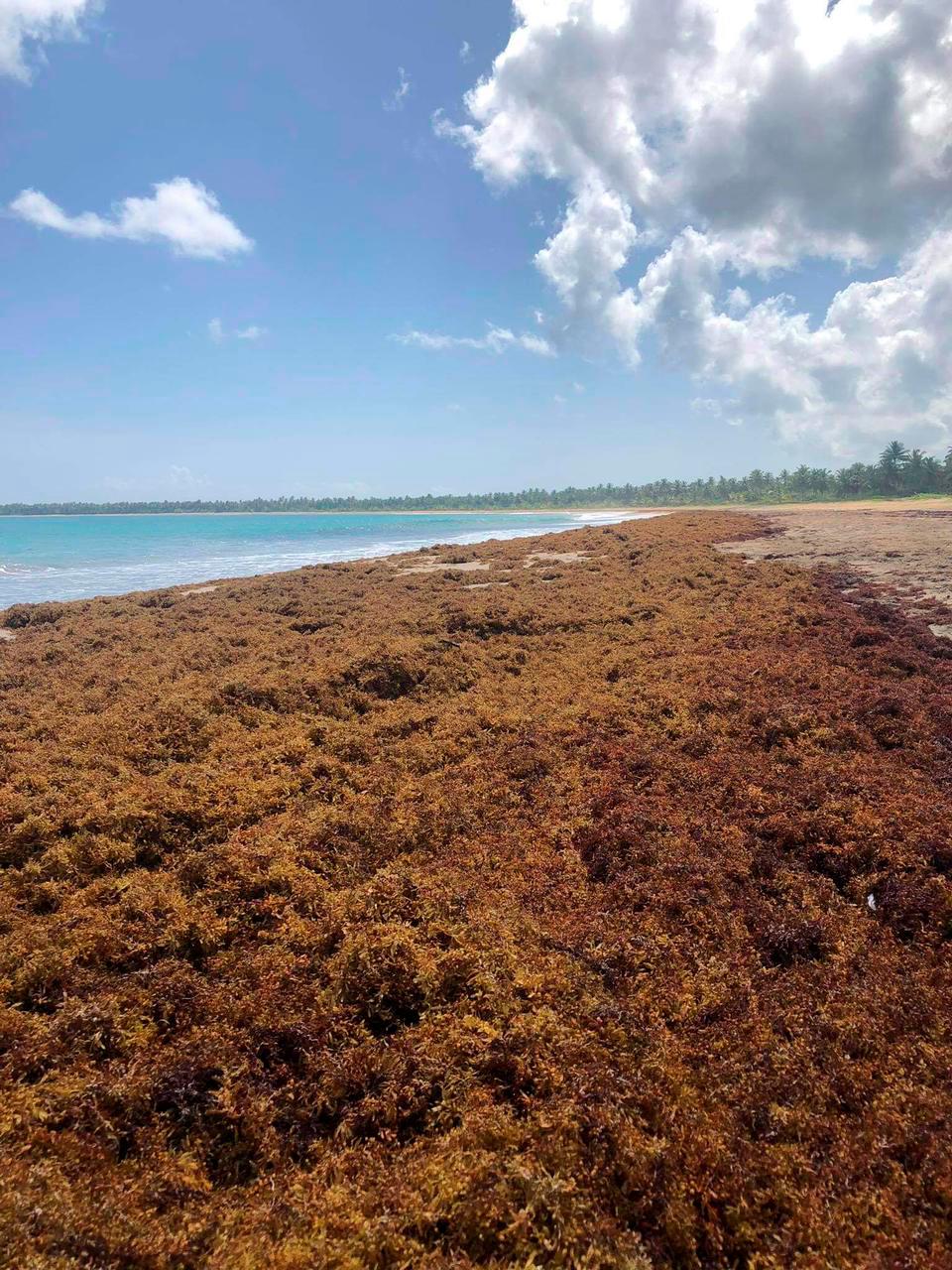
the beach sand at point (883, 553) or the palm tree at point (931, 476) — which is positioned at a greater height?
the palm tree at point (931, 476)

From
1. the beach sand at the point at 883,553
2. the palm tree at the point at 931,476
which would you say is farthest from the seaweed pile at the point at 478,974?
the palm tree at the point at 931,476

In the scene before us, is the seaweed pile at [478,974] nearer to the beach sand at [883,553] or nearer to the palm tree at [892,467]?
the beach sand at [883,553]

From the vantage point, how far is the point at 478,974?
207 inches

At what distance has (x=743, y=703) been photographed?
1098 cm

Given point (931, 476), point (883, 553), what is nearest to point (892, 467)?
point (931, 476)

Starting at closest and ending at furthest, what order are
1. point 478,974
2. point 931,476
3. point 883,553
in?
1. point 478,974
2. point 883,553
3. point 931,476

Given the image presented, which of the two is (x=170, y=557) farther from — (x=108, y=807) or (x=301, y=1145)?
(x=301, y=1145)

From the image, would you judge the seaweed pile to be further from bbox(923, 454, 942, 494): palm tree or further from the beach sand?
bbox(923, 454, 942, 494): palm tree

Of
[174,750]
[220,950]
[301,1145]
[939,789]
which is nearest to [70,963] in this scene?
[220,950]

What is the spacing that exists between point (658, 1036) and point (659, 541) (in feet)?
102

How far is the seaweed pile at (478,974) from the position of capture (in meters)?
3.47

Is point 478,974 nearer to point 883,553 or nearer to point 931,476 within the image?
point 883,553

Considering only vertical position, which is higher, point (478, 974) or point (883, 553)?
point (883, 553)

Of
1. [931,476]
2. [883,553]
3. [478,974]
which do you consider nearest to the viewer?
[478,974]
